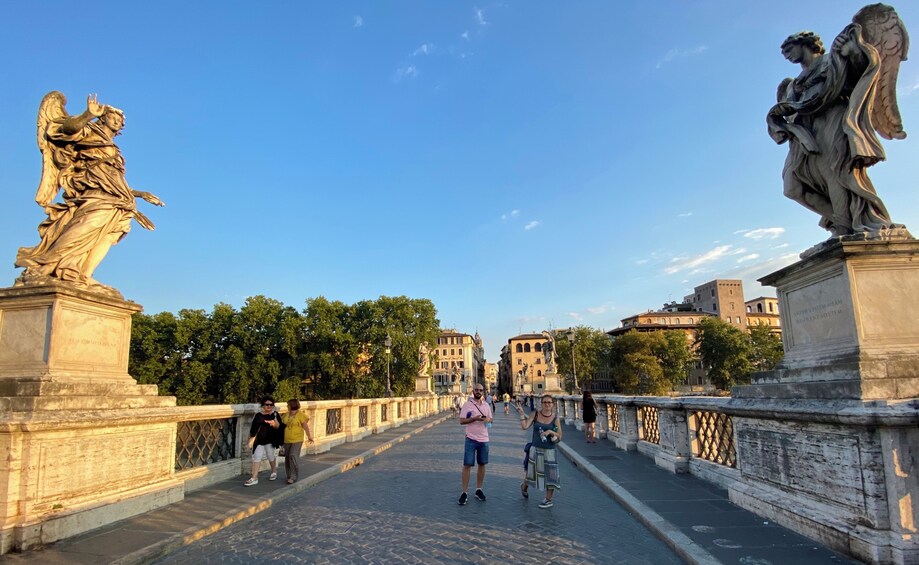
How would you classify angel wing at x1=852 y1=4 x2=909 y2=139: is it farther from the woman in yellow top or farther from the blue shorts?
the woman in yellow top

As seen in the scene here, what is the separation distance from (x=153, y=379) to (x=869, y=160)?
5562 cm

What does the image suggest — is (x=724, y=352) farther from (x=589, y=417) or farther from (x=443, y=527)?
(x=443, y=527)

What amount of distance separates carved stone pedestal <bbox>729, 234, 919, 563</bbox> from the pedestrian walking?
239cm

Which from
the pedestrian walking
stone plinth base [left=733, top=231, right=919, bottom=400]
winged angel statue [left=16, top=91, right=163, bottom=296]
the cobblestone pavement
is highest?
winged angel statue [left=16, top=91, right=163, bottom=296]

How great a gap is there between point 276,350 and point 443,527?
167 feet

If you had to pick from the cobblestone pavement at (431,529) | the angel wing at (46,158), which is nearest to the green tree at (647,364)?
the cobblestone pavement at (431,529)

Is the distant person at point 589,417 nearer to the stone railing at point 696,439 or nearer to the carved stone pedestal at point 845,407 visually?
the stone railing at point 696,439

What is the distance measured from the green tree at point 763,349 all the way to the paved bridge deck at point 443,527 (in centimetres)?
8012

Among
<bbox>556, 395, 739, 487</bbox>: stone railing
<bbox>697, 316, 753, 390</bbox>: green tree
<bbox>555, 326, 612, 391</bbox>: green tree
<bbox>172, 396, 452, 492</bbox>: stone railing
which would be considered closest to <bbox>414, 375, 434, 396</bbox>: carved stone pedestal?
<bbox>172, 396, 452, 492</bbox>: stone railing

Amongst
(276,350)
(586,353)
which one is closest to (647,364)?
(586,353)

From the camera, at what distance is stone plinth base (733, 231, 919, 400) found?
15.3ft

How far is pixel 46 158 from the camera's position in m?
6.80

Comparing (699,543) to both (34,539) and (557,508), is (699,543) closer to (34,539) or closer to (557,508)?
(557,508)

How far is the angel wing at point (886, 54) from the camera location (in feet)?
17.8
